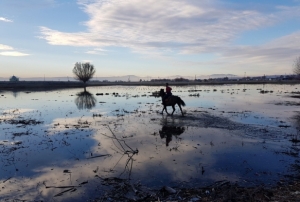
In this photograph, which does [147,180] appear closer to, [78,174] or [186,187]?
[186,187]

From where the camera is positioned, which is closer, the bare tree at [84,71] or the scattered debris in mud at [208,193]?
the scattered debris in mud at [208,193]

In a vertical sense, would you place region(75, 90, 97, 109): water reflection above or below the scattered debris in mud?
above

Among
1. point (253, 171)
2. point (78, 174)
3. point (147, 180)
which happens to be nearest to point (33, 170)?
point (78, 174)

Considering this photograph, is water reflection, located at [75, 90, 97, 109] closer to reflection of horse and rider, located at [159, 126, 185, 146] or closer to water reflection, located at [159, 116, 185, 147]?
water reflection, located at [159, 116, 185, 147]

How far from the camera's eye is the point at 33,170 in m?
8.45

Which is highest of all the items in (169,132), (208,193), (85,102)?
(85,102)

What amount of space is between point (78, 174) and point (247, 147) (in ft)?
24.4

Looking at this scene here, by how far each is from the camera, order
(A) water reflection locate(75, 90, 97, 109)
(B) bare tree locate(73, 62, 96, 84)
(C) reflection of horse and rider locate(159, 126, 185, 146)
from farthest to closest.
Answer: (B) bare tree locate(73, 62, 96, 84) < (A) water reflection locate(75, 90, 97, 109) < (C) reflection of horse and rider locate(159, 126, 185, 146)

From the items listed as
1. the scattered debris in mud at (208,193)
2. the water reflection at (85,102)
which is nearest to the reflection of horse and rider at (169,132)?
the scattered debris in mud at (208,193)

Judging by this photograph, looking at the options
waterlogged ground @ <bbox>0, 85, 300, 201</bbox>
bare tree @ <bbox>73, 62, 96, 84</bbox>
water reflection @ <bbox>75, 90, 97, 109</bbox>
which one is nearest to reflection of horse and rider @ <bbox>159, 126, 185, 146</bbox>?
waterlogged ground @ <bbox>0, 85, 300, 201</bbox>

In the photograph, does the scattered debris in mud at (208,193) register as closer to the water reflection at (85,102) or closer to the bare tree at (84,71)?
the water reflection at (85,102)

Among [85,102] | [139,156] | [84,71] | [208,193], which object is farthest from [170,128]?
[84,71]

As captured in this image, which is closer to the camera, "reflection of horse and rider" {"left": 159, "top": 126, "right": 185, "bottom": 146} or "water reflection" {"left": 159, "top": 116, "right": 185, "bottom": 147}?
"reflection of horse and rider" {"left": 159, "top": 126, "right": 185, "bottom": 146}

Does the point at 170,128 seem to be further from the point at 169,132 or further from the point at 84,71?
the point at 84,71
